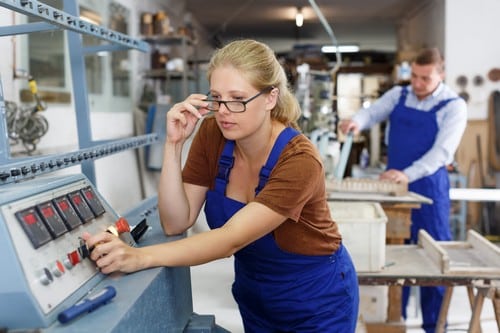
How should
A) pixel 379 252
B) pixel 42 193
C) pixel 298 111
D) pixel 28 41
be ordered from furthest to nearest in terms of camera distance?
1. pixel 28 41
2. pixel 379 252
3. pixel 298 111
4. pixel 42 193

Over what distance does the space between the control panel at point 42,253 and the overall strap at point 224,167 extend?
41 cm

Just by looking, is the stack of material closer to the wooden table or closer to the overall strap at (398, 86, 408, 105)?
the wooden table

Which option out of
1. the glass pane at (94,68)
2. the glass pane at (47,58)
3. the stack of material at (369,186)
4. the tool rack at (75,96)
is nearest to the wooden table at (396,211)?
the stack of material at (369,186)

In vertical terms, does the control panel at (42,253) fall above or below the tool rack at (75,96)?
below

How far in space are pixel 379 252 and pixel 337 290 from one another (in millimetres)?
582

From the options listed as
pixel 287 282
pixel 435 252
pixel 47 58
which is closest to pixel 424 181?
pixel 435 252

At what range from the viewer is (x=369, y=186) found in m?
2.83

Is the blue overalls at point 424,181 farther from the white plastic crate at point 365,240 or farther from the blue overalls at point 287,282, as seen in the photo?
the blue overalls at point 287,282

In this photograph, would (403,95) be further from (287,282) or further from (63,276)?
(63,276)

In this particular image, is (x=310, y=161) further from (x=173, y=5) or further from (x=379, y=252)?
(x=173, y=5)

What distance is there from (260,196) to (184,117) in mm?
306

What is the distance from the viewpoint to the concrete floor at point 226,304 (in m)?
2.74

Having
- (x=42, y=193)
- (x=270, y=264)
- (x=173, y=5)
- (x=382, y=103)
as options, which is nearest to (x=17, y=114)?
(x=270, y=264)

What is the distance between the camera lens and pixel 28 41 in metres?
2.88
